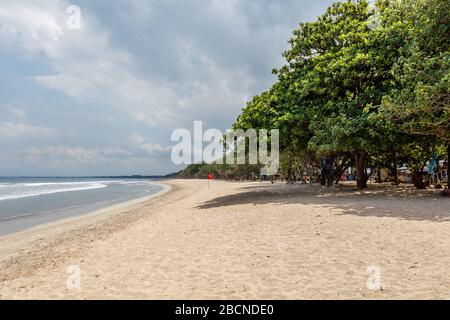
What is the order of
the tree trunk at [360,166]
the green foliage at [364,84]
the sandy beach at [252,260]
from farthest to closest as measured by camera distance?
the tree trunk at [360,166] < the green foliage at [364,84] < the sandy beach at [252,260]

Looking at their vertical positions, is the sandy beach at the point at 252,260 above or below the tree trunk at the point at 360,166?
below

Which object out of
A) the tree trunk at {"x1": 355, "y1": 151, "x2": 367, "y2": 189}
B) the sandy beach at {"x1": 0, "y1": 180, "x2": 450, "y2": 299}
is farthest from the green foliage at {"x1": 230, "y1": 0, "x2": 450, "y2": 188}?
the sandy beach at {"x1": 0, "y1": 180, "x2": 450, "y2": 299}

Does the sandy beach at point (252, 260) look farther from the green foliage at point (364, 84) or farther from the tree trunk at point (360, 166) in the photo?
the tree trunk at point (360, 166)

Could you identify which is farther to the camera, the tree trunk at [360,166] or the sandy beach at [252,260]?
the tree trunk at [360,166]

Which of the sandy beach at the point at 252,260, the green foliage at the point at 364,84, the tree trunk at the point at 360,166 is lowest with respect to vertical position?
the sandy beach at the point at 252,260

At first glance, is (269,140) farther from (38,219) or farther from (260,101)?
(38,219)

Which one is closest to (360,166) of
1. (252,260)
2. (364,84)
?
(364,84)

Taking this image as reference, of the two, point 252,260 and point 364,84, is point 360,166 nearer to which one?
point 364,84

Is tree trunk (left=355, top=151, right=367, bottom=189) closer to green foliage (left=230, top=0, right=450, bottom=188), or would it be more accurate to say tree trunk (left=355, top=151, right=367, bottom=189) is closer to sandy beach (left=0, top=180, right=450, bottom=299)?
green foliage (left=230, top=0, right=450, bottom=188)

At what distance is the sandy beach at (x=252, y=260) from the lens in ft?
18.8

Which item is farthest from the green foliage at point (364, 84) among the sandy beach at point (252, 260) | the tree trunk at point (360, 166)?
the sandy beach at point (252, 260)

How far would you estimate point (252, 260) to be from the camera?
24.4 ft
